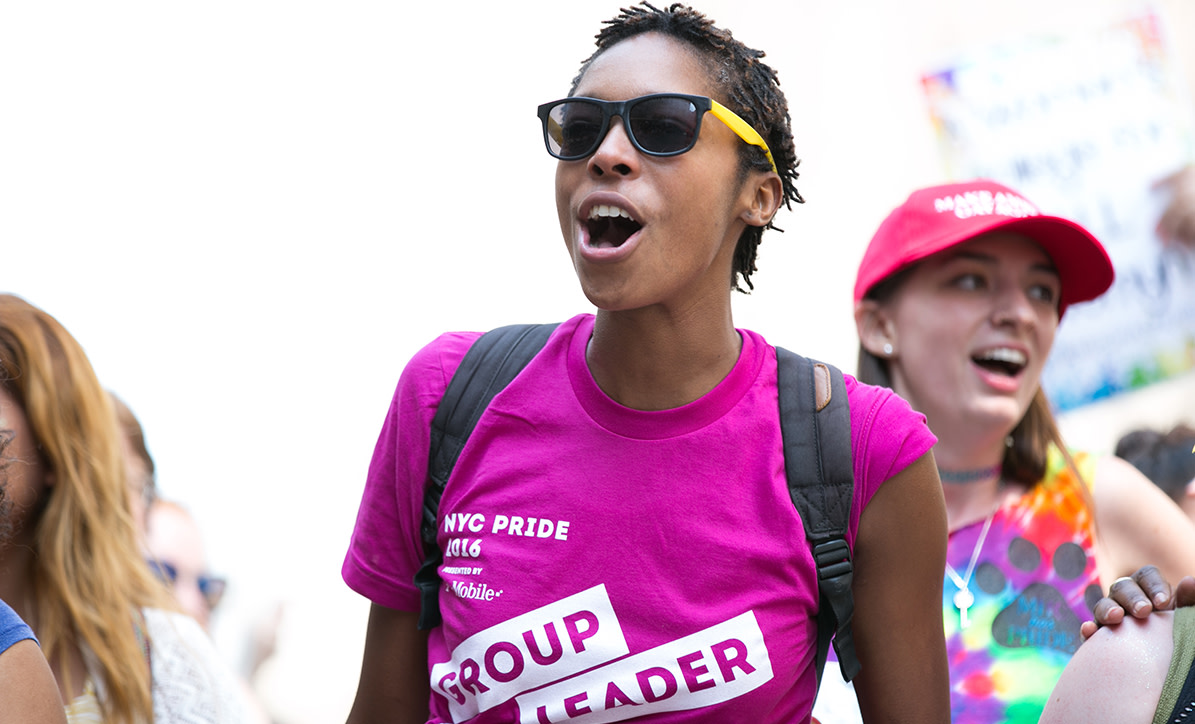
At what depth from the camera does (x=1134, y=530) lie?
2.86 metres

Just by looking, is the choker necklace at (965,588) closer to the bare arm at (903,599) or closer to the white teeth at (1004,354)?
the white teeth at (1004,354)

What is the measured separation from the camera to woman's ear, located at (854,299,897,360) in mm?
2988

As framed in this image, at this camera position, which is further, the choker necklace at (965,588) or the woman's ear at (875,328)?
the woman's ear at (875,328)

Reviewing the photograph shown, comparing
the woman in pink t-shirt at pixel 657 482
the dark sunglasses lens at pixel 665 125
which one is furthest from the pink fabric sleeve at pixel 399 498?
the dark sunglasses lens at pixel 665 125

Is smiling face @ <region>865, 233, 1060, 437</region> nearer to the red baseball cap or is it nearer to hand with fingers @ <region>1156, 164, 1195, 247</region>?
the red baseball cap

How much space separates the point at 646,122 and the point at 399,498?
2.29ft

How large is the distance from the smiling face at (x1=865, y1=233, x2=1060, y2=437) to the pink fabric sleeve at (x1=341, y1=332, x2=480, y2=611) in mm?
1380

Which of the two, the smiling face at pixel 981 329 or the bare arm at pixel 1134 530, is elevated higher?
the smiling face at pixel 981 329

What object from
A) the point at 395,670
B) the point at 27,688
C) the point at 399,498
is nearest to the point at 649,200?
the point at 399,498

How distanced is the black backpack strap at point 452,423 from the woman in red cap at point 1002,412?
1291 mm

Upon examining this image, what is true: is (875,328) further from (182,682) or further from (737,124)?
(182,682)

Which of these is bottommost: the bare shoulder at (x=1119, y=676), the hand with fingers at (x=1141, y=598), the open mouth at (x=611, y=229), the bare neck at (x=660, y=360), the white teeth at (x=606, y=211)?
the bare shoulder at (x=1119, y=676)

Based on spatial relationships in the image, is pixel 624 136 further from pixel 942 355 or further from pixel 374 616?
pixel 942 355

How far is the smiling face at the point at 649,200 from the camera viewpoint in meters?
1.74
